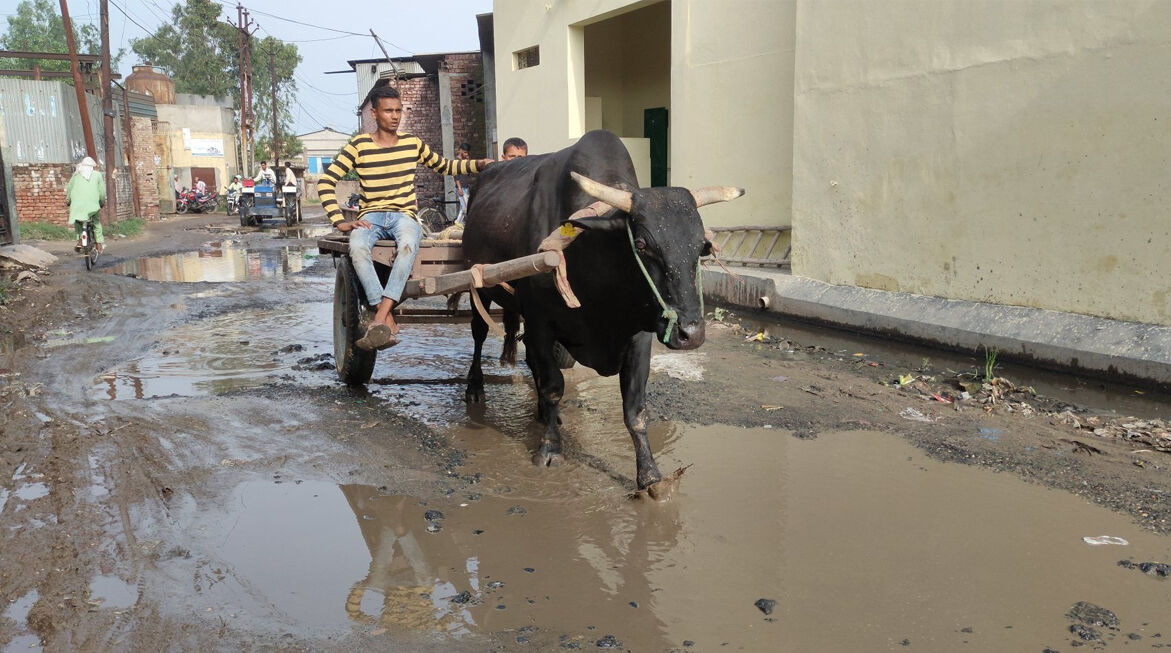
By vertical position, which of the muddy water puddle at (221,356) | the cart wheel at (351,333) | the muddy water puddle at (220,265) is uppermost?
the cart wheel at (351,333)

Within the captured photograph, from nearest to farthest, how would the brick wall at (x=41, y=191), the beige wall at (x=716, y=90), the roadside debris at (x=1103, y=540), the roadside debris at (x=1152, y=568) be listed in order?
the roadside debris at (x=1152, y=568)
the roadside debris at (x=1103, y=540)
the beige wall at (x=716, y=90)
the brick wall at (x=41, y=191)

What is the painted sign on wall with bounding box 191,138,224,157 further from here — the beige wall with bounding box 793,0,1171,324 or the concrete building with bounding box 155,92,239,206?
the beige wall with bounding box 793,0,1171,324

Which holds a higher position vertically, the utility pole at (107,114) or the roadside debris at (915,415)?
the utility pole at (107,114)

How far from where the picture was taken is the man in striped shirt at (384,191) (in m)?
5.53

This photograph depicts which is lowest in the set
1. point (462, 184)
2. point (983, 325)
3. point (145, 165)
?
point (983, 325)

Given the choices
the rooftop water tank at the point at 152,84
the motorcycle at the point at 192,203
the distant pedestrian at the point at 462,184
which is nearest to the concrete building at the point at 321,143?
the rooftop water tank at the point at 152,84

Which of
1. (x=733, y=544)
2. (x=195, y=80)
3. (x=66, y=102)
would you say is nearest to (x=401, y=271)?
(x=733, y=544)

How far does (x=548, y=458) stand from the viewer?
484 cm

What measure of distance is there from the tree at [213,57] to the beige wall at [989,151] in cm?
4654

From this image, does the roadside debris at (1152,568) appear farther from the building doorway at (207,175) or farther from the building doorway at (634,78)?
the building doorway at (207,175)

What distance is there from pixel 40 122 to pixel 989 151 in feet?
73.1

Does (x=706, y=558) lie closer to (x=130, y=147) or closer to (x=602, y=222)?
(x=602, y=222)

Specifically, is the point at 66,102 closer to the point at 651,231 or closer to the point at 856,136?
the point at 856,136

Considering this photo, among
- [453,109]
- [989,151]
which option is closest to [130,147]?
[453,109]
